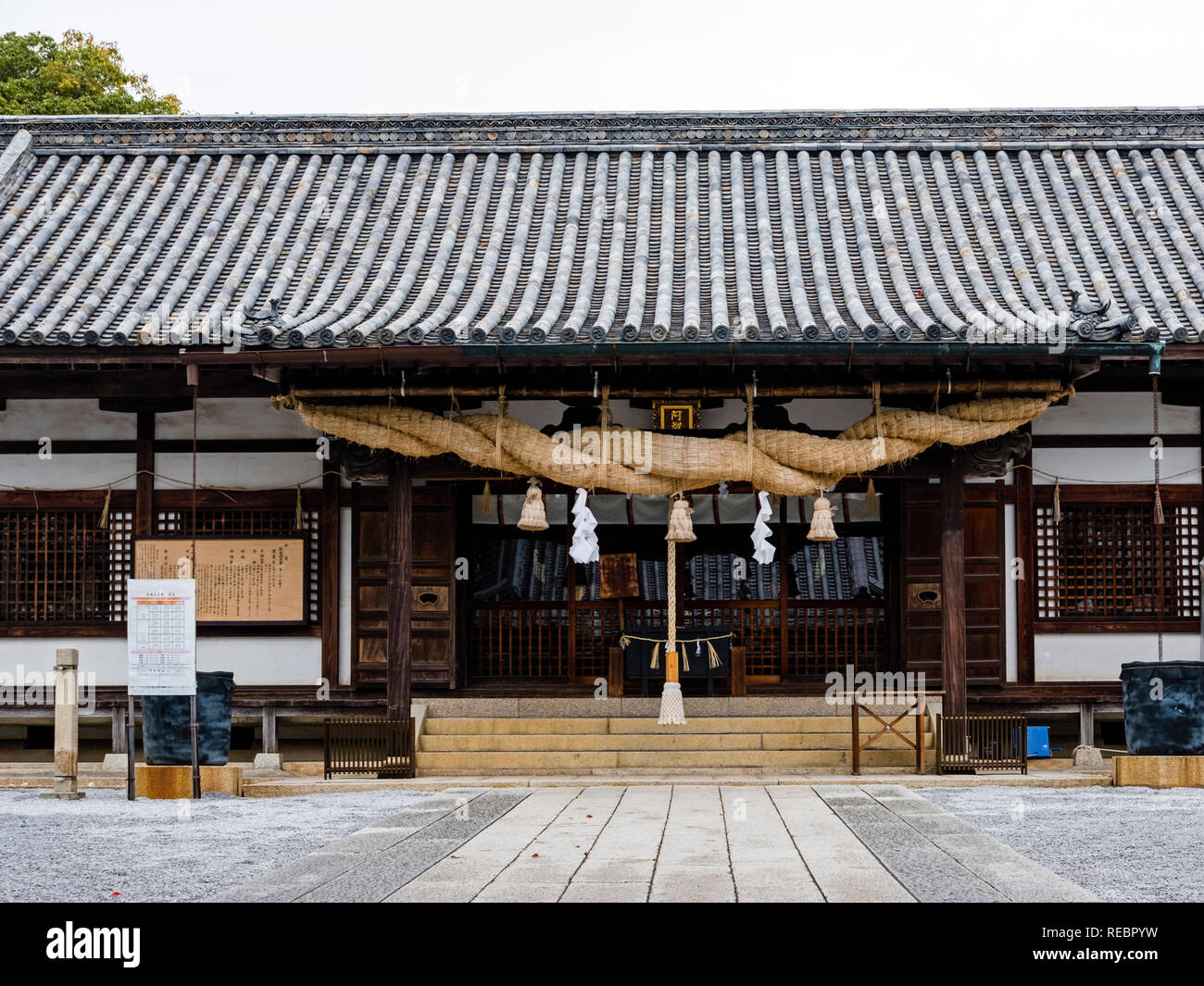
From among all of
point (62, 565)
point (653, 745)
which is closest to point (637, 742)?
point (653, 745)

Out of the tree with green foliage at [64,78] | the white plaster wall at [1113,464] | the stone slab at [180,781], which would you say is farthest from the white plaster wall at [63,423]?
the tree with green foliage at [64,78]

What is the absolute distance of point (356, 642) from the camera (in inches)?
605

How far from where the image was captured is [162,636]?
12.0 metres

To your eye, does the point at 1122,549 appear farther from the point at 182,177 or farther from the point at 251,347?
the point at 182,177

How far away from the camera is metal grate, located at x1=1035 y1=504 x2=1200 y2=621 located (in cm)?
1519

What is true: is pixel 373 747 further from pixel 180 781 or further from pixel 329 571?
pixel 329 571

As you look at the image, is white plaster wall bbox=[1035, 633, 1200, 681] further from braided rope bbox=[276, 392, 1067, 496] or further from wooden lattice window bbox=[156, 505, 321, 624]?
wooden lattice window bbox=[156, 505, 321, 624]

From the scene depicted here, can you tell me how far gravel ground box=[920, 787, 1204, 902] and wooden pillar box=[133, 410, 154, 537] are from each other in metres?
8.94

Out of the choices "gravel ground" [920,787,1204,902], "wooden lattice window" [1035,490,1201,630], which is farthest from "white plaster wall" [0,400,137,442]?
"wooden lattice window" [1035,490,1201,630]

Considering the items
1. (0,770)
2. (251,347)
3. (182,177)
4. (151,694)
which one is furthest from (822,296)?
(0,770)

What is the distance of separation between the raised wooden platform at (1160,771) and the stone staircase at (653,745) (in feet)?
6.44

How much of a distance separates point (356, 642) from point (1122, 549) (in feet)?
28.4

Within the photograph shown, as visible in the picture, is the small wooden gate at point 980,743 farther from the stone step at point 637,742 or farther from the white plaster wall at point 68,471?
the white plaster wall at point 68,471
